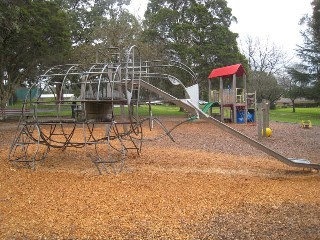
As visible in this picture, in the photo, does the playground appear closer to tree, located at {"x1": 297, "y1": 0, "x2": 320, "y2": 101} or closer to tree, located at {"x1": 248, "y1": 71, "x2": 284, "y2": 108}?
tree, located at {"x1": 297, "y1": 0, "x2": 320, "y2": 101}

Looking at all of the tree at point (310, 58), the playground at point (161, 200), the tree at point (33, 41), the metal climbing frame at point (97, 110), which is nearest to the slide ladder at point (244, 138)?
the playground at point (161, 200)

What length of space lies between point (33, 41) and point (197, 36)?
12.4 m

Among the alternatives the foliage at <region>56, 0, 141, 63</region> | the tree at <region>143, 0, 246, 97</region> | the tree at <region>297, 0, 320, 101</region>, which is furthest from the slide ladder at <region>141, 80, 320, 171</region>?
the tree at <region>297, 0, 320, 101</region>

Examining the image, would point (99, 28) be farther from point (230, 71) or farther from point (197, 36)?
point (230, 71)

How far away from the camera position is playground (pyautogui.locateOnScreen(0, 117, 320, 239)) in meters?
4.57

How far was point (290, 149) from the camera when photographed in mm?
11922

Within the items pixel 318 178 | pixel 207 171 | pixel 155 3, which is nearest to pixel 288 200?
pixel 318 178

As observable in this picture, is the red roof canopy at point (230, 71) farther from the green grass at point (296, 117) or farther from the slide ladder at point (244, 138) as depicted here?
the slide ladder at point (244, 138)

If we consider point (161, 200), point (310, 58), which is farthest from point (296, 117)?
point (161, 200)

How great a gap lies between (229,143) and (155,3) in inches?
970

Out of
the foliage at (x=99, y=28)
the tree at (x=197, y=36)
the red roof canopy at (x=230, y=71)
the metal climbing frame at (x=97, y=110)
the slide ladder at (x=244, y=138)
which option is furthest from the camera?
the tree at (x=197, y=36)

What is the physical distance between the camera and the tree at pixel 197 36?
98.5 feet

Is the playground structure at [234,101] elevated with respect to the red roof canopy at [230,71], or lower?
lower

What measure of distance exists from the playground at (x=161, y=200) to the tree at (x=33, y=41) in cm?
1661
